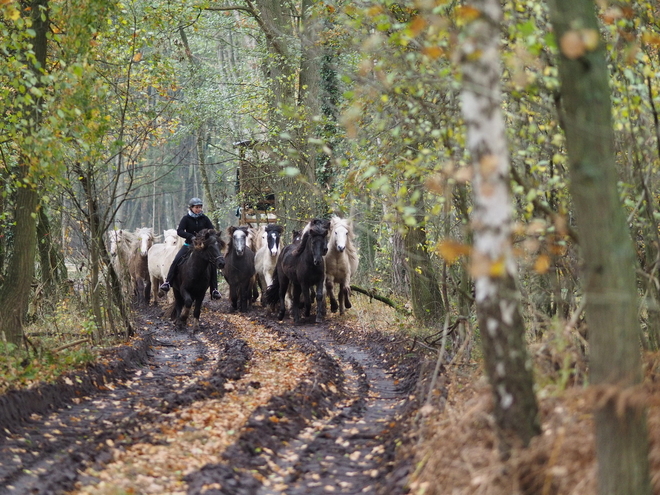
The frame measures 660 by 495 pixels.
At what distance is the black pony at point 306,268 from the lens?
17.7 meters

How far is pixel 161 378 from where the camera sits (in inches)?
444

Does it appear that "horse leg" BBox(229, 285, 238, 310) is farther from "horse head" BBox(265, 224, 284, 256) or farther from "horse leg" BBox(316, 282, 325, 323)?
"horse leg" BBox(316, 282, 325, 323)

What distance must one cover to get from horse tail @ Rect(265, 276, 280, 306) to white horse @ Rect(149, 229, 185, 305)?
339 cm

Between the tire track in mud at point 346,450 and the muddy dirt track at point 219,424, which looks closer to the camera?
the muddy dirt track at point 219,424

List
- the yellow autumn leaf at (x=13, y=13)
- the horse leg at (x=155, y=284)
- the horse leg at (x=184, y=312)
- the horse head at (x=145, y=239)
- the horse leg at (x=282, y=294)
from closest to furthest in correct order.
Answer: the yellow autumn leaf at (x=13, y=13) → the horse leg at (x=184, y=312) → the horse leg at (x=282, y=294) → the horse leg at (x=155, y=284) → the horse head at (x=145, y=239)

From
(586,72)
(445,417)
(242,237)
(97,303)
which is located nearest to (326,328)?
(242,237)

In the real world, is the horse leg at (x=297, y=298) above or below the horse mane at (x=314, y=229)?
below

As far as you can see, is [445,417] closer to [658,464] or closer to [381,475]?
[381,475]

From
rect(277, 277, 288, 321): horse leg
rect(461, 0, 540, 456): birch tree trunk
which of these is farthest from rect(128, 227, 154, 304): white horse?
rect(461, 0, 540, 456): birch tree trunk

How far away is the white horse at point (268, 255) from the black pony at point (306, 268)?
39.2 inches

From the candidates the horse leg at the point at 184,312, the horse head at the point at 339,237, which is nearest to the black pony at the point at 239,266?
the horse head at the point at 339,237

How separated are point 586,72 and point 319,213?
1876 centimetres

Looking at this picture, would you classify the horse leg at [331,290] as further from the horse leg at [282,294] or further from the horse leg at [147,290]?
the horse leg at [147,290]

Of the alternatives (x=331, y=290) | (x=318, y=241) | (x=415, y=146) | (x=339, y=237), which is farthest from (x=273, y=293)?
(x=415, y=146)
